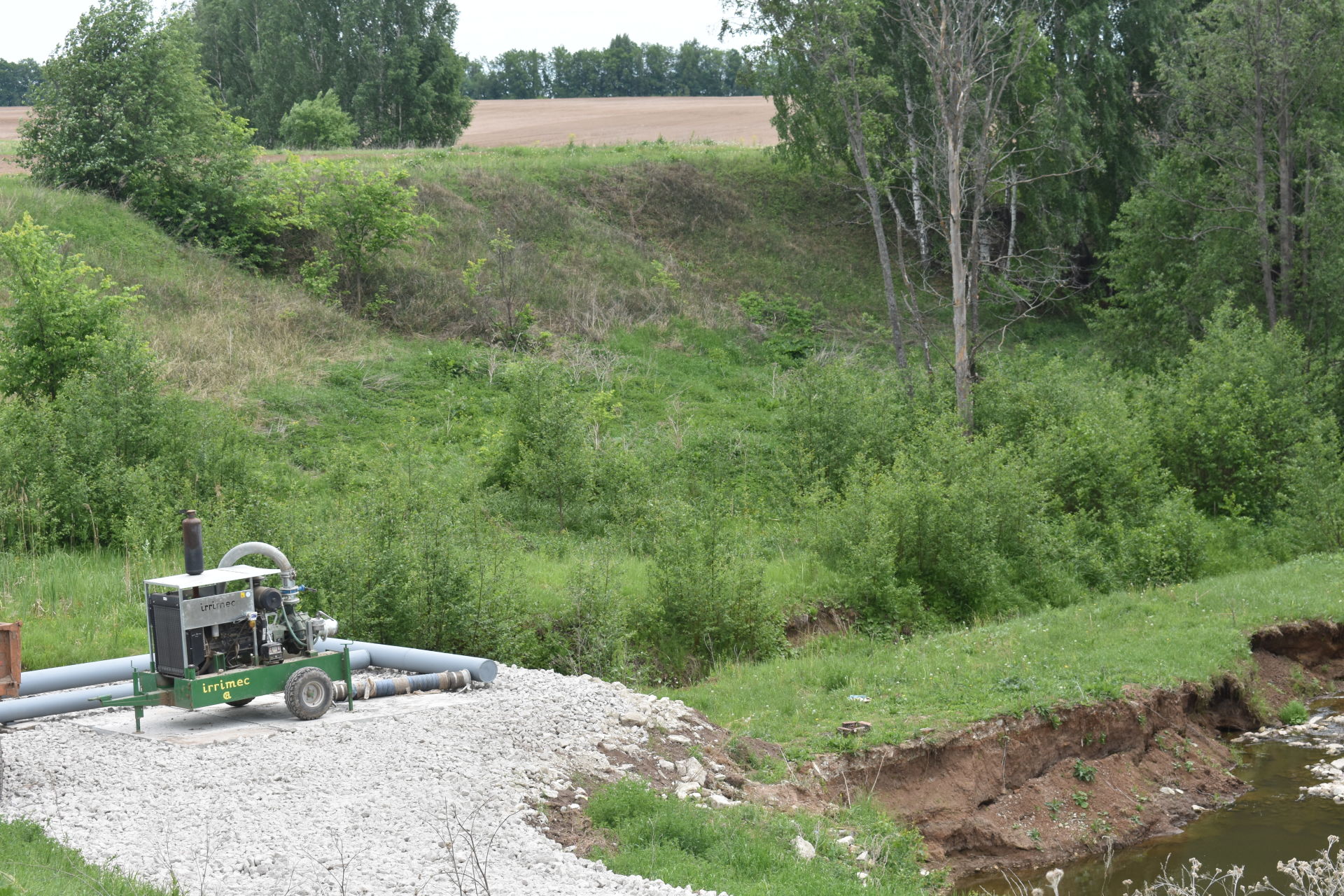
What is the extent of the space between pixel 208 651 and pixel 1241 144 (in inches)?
1289

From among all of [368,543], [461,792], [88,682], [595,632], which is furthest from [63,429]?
[461,792]

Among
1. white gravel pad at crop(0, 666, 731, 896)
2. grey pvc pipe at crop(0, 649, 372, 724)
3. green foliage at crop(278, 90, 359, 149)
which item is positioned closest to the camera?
white gravel pad at crop(0, 666, 731, 896)

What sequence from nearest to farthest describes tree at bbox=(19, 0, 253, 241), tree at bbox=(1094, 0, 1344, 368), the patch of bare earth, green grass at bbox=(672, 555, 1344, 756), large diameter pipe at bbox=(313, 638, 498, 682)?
the patch of bare earth → large diameter pipe at bbox=(313, 638, 498, 682) → green grass at bbox=(672, 555, 1344, 756) → tree at bbox=(1094, 0, 1344, 368) → tree at bbox=(19, 0, 253, 241)

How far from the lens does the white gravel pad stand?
326 inches

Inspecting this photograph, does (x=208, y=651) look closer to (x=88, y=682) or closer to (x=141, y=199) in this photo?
(x=88, y=682)

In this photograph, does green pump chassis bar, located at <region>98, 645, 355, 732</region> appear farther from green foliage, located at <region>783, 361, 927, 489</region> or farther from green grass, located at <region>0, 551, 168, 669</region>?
green foliage, located at <region>783, 361, 927, 489</region>

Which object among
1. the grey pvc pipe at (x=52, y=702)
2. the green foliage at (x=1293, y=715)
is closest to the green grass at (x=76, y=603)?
the grey pvc pipe at (x=52, y=702)

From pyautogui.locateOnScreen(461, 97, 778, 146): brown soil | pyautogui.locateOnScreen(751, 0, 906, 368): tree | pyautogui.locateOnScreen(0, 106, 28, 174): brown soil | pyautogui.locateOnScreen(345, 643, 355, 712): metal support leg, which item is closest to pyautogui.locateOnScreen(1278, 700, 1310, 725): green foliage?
pyautogui.locateOnScreen(345, 643, 355, 712): metal support leg

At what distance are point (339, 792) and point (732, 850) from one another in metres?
A: 3.47

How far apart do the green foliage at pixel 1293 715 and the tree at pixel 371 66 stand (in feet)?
159

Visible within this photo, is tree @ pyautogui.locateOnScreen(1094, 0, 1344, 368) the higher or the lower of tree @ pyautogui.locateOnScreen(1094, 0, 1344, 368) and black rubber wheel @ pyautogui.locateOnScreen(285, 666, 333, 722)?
the higher

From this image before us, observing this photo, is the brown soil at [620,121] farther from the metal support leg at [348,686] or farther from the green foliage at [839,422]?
the metal support leg at [348,686]

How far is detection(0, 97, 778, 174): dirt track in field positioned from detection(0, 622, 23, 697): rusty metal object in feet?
140

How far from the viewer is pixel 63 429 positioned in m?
21.2
